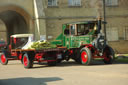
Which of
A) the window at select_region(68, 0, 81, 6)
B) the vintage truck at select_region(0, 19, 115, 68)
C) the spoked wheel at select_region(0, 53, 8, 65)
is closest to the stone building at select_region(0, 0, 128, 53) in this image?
the window at select_region(68, 0, 81, 6)

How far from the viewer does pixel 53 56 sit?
51.8 ft

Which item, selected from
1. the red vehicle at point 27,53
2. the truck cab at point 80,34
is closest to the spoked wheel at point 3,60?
the red vehicle at point 27,53

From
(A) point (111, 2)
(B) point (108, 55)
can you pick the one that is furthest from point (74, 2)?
(B) point (108, 55)

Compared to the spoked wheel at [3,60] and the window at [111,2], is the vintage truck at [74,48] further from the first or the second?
the window at [111,2]

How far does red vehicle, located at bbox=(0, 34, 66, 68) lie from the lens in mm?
15281

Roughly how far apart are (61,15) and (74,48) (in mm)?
9323

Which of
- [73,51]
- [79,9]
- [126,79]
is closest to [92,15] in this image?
[79,9]

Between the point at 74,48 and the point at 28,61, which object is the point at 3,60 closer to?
the point at 28,61

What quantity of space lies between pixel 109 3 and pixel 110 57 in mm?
12000

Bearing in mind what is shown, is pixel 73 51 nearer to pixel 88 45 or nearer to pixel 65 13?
pixel 88 45

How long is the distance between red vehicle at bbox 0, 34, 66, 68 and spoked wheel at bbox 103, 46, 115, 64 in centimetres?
265

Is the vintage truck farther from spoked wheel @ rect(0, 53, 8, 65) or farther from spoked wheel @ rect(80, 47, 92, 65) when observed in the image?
spoked wheel @ rect(0, 53, 8, 65)

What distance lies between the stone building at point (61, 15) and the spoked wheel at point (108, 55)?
30.6 feet

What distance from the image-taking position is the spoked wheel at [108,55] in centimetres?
Result: 1614
